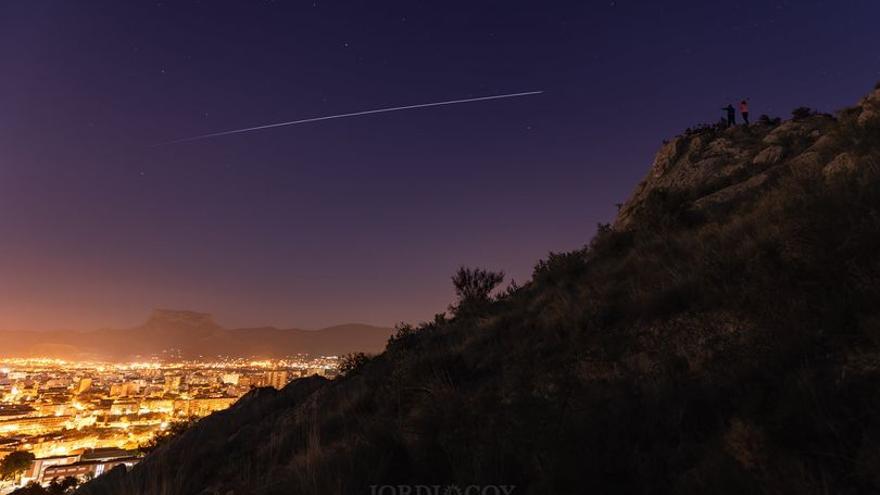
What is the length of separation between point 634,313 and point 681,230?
4307 mm

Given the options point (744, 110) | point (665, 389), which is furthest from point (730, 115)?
point (665, 389)

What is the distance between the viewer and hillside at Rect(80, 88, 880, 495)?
3.09m

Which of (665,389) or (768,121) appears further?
(768,121)

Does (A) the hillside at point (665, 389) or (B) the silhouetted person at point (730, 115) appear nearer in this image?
(A) the hillside at point (665, 389)

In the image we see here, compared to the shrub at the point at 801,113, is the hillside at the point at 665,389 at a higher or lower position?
lower

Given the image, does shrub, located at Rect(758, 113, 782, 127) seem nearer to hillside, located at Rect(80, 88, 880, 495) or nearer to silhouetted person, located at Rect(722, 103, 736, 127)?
silhouetted person, located at Rect(722, 103, 736, 127)

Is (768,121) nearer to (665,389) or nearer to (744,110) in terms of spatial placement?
(744,110)

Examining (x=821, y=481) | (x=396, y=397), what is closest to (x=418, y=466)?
(x=396, y=397)

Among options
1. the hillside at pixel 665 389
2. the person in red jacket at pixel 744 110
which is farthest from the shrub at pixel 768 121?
the hillside at pixel 665 389

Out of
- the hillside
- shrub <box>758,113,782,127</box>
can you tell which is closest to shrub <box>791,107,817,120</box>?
shrub <box>758,113,782,127</box>

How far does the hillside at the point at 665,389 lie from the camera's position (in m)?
3.09

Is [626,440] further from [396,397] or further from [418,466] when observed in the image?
[396,397]

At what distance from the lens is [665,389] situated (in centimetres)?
415

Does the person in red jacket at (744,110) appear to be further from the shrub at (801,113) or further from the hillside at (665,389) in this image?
the hillside at (665,389)
